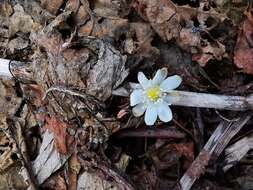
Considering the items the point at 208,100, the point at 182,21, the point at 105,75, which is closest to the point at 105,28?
the point at 105,75

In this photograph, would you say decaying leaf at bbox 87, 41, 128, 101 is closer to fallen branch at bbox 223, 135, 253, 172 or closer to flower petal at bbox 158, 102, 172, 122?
flower petal at bbox 158, 102, 172, 122

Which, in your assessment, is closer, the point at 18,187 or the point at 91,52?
the point at 91,52

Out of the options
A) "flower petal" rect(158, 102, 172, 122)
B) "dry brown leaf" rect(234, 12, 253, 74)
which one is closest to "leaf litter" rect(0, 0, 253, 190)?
"dry brown leaf" rect(234, 12, 253, 74)

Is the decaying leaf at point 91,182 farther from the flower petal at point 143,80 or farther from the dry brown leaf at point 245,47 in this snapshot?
the dry brown leaf at point 245,47

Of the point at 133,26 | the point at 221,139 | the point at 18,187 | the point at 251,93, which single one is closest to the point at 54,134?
the point at 18,187

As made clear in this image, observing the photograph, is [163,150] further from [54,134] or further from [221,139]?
[54,134]
